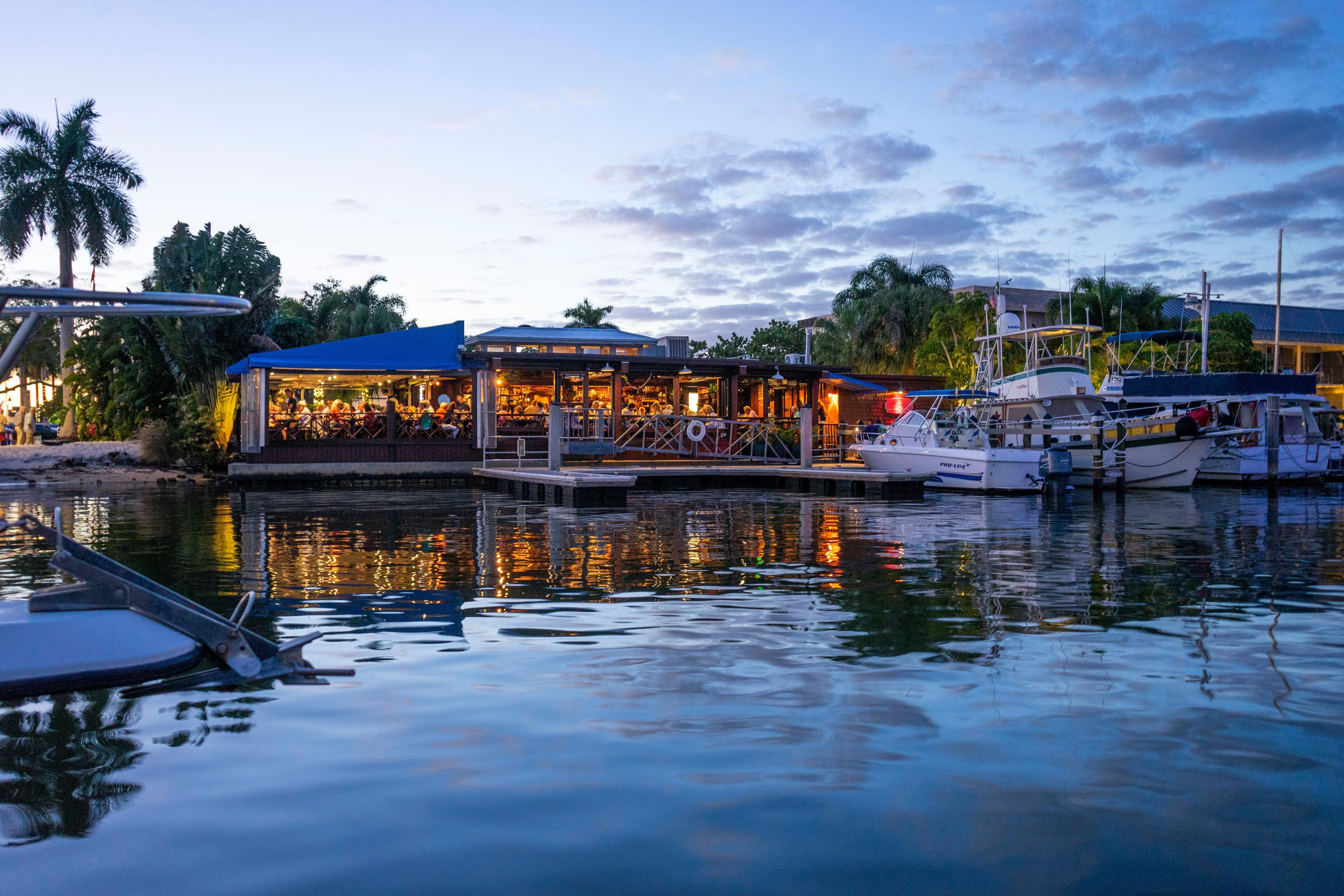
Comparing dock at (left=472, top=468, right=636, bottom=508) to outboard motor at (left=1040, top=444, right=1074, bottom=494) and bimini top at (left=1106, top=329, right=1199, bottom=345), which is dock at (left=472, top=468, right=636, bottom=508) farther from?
bimini top at (left=1106, top=329, right=1199, bottom=345)

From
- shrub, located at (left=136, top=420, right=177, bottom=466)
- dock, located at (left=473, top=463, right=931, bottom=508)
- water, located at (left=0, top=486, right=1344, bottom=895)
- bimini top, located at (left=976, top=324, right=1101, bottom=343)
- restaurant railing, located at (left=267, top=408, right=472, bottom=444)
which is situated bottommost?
water, located at (left=0, top=486, right=1344, bottom=895)

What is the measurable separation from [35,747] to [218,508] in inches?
626

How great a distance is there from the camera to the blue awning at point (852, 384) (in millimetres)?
35625

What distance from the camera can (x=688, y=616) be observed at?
27.2 ft

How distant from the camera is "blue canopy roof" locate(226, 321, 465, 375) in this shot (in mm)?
26406

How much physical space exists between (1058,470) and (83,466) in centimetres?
2553

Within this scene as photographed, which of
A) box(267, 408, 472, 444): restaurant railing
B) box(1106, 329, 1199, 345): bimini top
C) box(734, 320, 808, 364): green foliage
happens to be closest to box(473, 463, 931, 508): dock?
box(267, 408, 472, 444): restaurant railing

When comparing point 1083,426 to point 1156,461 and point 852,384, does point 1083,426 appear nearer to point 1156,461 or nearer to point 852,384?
point 1156,461

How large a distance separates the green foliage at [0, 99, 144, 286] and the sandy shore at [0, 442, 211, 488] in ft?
26.5

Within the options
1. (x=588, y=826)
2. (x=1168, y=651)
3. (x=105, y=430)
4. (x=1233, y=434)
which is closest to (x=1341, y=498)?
(x=1233, y=434)

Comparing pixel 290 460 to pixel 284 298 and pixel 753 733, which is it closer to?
pixel 753 733

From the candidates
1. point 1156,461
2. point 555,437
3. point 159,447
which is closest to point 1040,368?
point 1156,461

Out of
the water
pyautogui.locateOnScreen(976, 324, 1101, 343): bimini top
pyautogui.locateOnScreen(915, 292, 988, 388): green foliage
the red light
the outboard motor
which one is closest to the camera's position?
the water

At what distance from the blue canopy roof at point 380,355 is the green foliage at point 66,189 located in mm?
12385
